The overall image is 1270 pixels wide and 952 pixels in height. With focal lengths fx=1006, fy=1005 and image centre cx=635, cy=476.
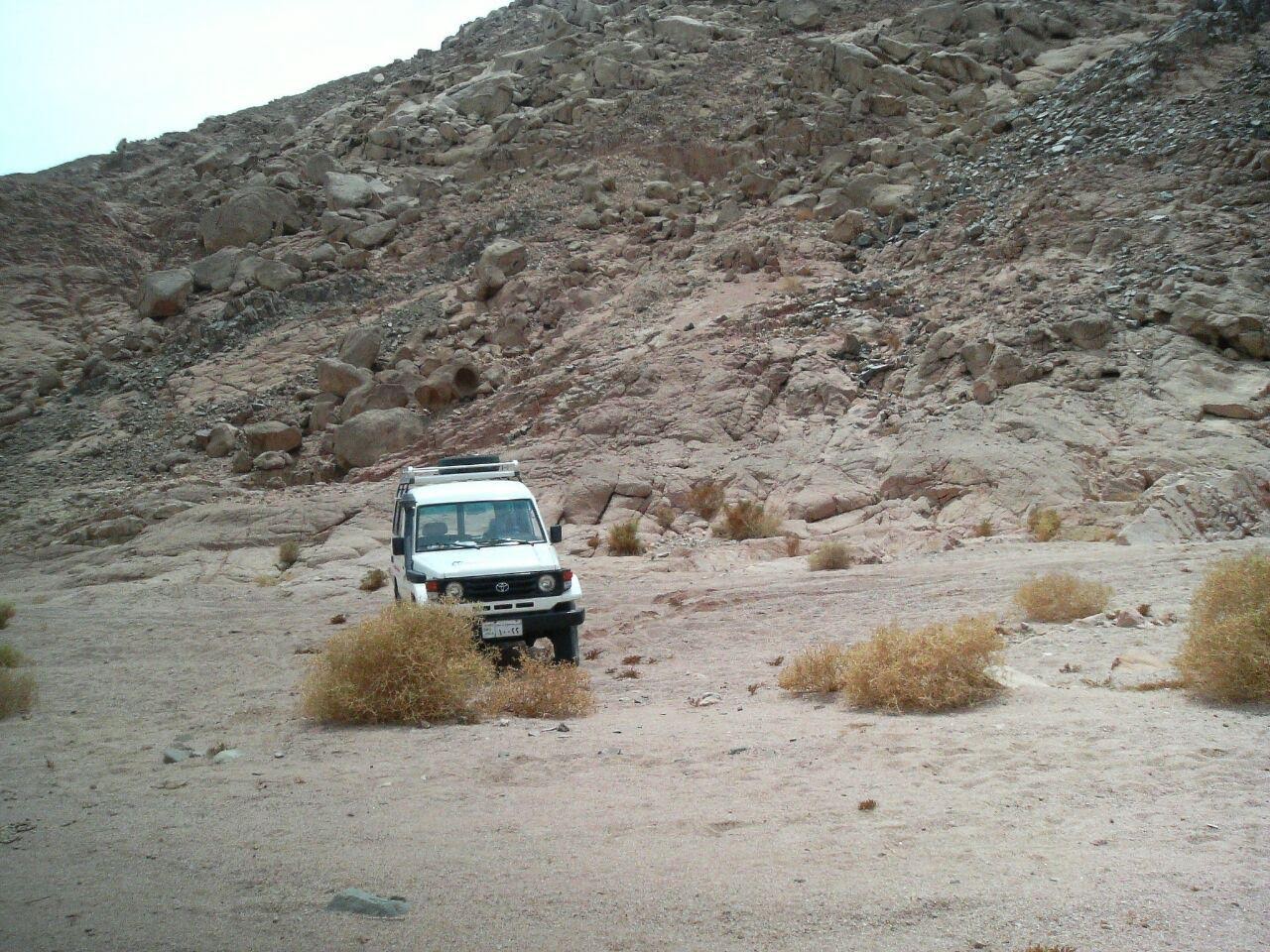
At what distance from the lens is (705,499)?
18438 millimetres

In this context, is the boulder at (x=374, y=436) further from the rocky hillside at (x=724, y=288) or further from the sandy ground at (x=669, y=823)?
the sandy ground at (x=669, y=823)

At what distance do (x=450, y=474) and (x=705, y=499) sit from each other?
683 centimetres

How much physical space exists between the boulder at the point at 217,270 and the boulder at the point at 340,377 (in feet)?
31.4

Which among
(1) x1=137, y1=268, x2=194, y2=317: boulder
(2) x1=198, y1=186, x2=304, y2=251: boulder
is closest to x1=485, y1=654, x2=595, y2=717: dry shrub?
(1) x1=137, y1=268, x2=194, y2=317: boulder

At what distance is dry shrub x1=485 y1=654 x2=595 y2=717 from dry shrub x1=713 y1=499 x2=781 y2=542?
847cm

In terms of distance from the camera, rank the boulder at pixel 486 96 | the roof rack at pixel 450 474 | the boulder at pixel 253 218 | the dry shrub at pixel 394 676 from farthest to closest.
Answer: the boulder at pixel 486 96, the boulder at pixel 253 218, the roof rack at pixel 450 474, the dry shrub at pixel 394 676

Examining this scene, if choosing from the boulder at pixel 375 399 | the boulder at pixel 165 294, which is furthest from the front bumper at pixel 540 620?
the boulder at pixel 165 294

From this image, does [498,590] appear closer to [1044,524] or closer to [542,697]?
[542,697]

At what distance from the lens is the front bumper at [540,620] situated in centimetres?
1003

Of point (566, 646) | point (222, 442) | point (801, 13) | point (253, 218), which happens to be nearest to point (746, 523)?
point (566, 646)

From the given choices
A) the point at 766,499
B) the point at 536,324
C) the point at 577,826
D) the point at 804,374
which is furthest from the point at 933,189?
the point at 577,826

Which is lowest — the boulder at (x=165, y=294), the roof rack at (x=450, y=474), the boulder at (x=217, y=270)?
the roof rack at (x=450, y=474)

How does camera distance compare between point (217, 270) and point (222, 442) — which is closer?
point (222, 442)

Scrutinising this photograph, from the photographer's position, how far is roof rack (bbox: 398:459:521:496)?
41.4 ft
